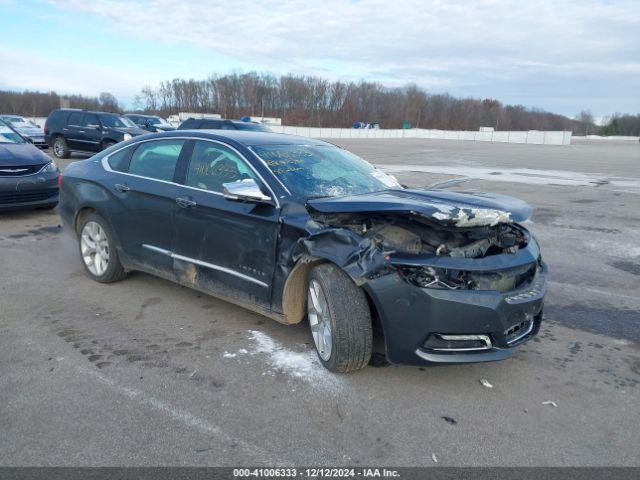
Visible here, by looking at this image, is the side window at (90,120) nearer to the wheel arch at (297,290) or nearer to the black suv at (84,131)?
the black suv at (84,131)

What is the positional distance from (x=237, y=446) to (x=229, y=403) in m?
0.45

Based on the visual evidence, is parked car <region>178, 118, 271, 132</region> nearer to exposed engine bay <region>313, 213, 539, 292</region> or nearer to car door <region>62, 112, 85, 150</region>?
car door <region>62, 112, 85, 150</region>

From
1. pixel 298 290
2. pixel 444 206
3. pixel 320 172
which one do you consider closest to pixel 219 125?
pixel 320 172

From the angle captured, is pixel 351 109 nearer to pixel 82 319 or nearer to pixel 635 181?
pixel 635 181

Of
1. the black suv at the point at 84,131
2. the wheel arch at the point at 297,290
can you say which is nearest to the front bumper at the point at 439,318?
the wheel arch at the point at 297,290

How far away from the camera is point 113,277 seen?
5480mm

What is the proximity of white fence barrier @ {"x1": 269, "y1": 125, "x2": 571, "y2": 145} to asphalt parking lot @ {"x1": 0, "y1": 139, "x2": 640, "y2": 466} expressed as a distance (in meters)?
52.4

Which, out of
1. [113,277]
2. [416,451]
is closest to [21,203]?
[113,277]

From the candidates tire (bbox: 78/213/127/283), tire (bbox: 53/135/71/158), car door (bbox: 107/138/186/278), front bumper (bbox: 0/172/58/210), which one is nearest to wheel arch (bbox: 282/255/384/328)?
car door (bbox: 107/138/186/278)

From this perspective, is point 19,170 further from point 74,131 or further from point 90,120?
point 74,131

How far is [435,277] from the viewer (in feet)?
10.8

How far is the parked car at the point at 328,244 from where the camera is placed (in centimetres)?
331

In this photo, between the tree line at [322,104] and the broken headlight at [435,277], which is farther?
the tree line at [322,104]

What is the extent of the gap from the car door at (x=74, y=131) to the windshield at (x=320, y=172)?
1643cm
